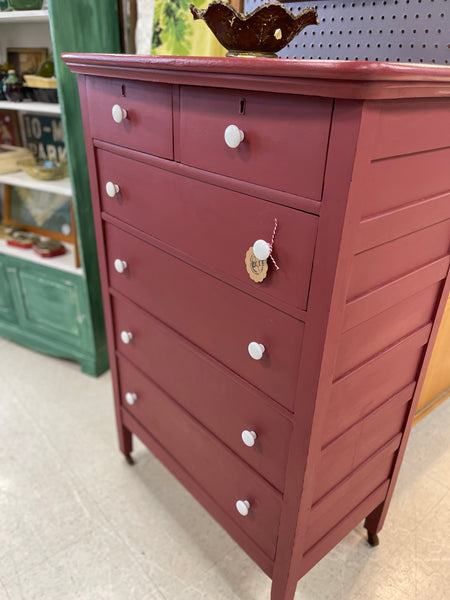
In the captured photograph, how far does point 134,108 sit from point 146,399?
2.97 ft

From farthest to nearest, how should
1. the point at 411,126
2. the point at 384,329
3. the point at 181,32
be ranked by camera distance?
1. the point at 181,32
2. the point at 384,329
3. the point at 411,126

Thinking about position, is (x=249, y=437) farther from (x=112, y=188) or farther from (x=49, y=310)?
(x=49, y=310)

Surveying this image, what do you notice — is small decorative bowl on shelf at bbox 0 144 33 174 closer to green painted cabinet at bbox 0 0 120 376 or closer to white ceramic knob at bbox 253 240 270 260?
green painted cabinet at bbox 0 0 120 376

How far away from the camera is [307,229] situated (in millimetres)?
757

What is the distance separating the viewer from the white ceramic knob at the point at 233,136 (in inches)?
31.2

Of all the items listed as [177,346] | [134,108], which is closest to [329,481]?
[177,346]

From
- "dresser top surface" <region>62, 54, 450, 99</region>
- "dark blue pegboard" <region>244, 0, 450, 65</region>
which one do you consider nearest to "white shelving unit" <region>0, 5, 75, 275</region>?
"dark blue pegboard" <region>244, 0, 450, 65</region>

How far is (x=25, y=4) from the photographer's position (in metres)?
1.72

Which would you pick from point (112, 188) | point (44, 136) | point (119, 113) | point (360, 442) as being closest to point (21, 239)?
point (44, 136)

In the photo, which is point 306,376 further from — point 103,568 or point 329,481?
point 103,568

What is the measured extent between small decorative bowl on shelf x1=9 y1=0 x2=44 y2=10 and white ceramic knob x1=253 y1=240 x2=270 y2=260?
1573mm

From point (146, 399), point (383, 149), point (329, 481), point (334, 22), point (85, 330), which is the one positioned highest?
point (334, 22)

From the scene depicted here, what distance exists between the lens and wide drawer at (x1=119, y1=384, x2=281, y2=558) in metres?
1.12

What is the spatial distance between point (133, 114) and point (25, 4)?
1.11 metres
